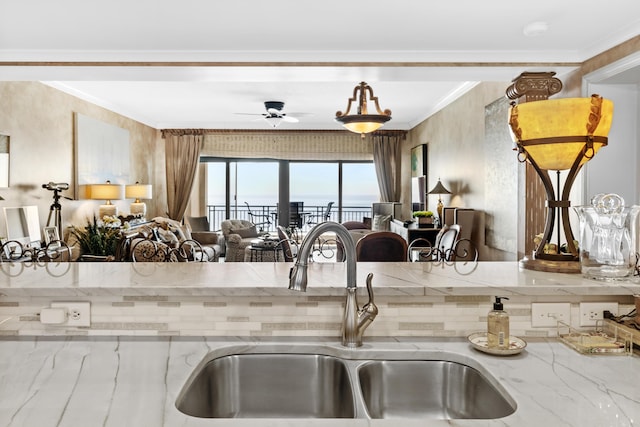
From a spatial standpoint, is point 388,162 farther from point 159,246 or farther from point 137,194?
point 159,246

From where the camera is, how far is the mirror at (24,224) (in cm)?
458

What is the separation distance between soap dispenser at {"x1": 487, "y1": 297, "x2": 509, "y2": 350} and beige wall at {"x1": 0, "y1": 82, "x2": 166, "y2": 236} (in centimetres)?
481

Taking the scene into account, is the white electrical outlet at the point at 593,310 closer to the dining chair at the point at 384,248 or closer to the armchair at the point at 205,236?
the dining chair at the point at 384,248

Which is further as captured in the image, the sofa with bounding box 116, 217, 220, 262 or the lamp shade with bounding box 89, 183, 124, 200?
the lamp shade with bounding box 89, 183, 124, 200

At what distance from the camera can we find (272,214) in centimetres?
1078

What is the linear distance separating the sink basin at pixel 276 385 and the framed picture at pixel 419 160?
6802mm

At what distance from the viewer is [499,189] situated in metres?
4.81

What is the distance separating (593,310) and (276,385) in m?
0.91

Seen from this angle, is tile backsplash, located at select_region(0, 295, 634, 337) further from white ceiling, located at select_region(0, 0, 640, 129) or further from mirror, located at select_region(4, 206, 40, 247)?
mirror, located at select_region(4, 206, 40, 247)

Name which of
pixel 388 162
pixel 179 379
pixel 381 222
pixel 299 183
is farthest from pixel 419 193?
pixel 179 379

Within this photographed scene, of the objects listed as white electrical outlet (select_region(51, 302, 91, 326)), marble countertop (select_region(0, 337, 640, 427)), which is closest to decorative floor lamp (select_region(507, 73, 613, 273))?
marble countertop (select_region(0, 337, 640, 427))

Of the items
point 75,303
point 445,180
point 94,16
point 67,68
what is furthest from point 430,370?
point 445,180

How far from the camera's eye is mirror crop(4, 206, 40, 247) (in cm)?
458

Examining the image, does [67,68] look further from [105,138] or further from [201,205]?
[201,205]
